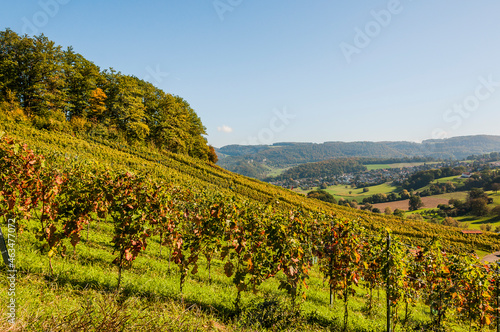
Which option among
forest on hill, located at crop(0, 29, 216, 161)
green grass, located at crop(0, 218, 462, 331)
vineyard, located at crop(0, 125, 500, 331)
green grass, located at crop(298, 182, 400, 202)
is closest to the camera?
green grass, located at crop(0, 218, 462, 331)

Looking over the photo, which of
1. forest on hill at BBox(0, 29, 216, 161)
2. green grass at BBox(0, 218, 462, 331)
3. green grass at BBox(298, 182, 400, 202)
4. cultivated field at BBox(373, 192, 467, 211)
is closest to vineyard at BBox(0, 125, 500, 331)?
green grass at BBox(0, 218, 462, 331)

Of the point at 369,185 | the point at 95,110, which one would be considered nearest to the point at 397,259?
the point at 95,110

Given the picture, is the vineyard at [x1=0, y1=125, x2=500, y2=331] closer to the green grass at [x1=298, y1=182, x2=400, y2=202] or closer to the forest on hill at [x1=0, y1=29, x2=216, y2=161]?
the forest on hill at [x1=0, y1=29, x2=216, y2=161]

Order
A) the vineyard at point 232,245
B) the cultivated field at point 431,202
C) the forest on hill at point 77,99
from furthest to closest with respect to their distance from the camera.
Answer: the cultivated field at point 431,202 → the forest on hill at point 77,99 → the vineyard at point 232,245

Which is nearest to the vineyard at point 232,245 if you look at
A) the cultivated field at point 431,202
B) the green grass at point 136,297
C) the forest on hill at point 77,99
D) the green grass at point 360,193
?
the green grass at point 136,297

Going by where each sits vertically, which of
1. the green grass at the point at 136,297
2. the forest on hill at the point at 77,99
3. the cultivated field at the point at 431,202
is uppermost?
the forest on hill at the point at 77,99

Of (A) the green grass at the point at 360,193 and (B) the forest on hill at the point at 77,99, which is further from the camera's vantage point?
(A) the green grass at the point at 360,193

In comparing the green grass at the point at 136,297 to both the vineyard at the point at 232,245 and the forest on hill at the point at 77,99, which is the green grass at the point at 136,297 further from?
the forest on hill at the point at 77,99

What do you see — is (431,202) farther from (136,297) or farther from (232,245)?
(136,297)

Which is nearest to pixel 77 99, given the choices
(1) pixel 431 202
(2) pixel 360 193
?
(1) pixel 431 202

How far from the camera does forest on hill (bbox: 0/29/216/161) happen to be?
79.3 feet

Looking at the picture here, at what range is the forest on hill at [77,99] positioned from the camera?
24.2m

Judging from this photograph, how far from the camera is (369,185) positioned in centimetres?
15475

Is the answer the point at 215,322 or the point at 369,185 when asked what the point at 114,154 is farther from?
the point at 369,185
